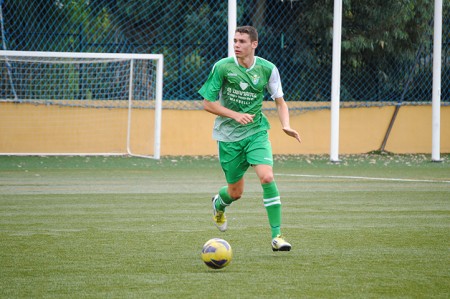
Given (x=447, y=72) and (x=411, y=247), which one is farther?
(x=447, y=72)

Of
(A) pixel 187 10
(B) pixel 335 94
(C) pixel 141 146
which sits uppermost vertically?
(A) pixel 187 10

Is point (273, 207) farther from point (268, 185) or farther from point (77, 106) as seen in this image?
point (77, 106)

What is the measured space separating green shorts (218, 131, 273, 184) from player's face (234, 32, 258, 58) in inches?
30.6

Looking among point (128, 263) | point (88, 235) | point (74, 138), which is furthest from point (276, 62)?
point (128, 263)

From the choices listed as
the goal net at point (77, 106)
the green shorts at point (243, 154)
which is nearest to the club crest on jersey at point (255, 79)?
the green shorts at point (243, 154)

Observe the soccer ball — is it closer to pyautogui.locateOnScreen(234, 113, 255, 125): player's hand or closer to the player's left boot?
the player's left boot

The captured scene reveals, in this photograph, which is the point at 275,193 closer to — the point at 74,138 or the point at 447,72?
the point at 74,138

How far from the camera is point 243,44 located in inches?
337

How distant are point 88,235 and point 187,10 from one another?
16613 mm

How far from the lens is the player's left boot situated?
769 centimetres

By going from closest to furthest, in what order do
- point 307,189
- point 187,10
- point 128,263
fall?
point 128,263
point 307,189
point 187,10

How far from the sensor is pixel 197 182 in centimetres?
1550

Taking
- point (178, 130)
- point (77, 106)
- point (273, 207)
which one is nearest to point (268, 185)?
point (273, 207)

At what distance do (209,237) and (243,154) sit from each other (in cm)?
87
